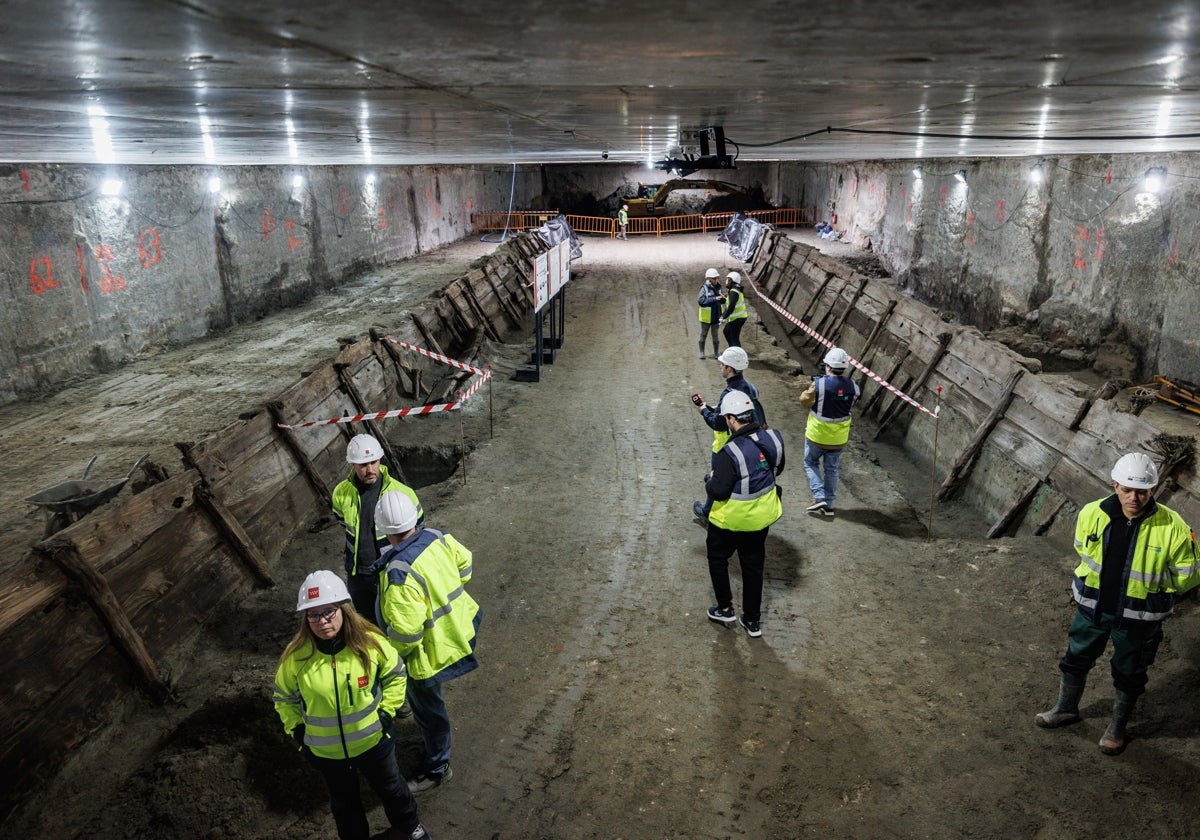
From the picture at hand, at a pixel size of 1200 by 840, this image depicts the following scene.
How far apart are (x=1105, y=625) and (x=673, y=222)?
31.7m

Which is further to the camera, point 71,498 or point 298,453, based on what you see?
point 298,453

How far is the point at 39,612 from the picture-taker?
14.2 feet

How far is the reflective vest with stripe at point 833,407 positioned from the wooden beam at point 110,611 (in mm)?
5923

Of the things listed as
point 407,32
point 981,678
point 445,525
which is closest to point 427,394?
point 445,525

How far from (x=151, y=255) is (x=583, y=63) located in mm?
12703

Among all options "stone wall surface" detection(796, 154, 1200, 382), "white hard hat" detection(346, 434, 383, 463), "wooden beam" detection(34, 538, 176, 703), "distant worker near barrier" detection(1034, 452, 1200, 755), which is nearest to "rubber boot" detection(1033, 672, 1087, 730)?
"distant worker near barrier" detection(1034, 452, 1200, 755)

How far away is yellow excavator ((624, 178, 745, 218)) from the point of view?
1367 inches

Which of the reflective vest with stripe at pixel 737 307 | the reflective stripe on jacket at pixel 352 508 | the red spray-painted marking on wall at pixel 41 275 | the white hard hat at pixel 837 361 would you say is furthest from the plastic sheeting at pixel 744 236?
the reflective stripe on jacket at pixel 352 508

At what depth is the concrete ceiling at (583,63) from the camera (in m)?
1.71

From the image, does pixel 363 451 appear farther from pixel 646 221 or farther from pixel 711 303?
pixel 646 221

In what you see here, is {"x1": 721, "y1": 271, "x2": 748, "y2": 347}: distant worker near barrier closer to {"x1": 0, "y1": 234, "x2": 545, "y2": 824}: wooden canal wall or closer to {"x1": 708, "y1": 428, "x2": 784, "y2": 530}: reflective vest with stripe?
{"x1": 0, "y1": 234, "x2": 545, "y2": 824}: wooden canal wall

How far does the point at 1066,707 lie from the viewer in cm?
449

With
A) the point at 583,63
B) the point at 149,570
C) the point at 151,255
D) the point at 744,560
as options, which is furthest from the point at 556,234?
the point at 583,63

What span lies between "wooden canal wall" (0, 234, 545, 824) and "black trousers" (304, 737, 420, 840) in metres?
1.79
